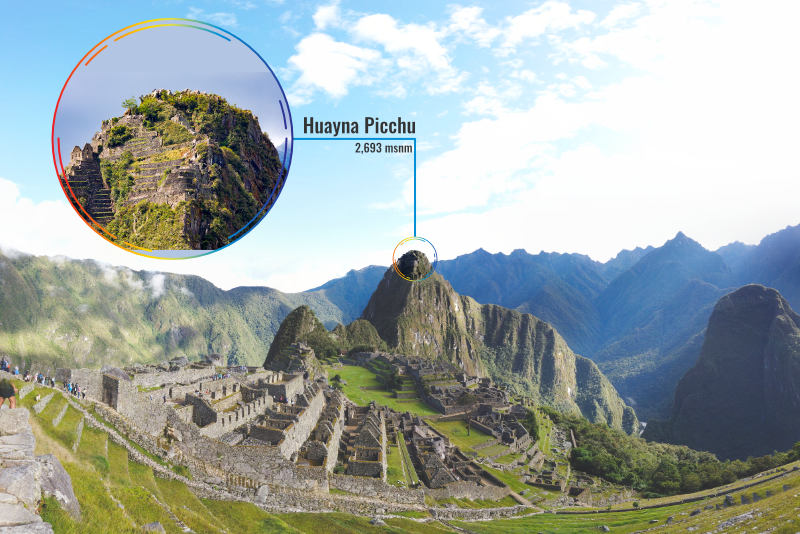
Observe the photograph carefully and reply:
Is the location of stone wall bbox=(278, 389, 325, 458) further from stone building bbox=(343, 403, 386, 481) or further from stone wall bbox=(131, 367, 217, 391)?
stone wall bbox=(131, 367, 217, 391)

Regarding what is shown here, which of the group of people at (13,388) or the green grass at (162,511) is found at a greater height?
the group of people at (13,388)

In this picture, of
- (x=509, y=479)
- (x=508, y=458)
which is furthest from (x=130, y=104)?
(x=508, y=458)

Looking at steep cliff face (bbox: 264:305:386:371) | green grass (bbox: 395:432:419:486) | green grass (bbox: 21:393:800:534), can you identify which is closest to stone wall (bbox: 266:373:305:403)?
green grass (bbox: 395:432:419:486)

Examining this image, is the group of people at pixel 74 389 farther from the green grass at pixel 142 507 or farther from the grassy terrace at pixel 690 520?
the grassy terrace at pixel 690 520

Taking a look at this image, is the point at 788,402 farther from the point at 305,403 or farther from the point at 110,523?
the point at 110,523

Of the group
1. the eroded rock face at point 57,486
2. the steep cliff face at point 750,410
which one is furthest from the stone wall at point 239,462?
the steep cliff face at point 750,410

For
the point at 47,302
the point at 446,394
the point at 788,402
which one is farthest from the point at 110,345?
the point at 788,402

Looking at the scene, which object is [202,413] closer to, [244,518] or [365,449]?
[244,518]
